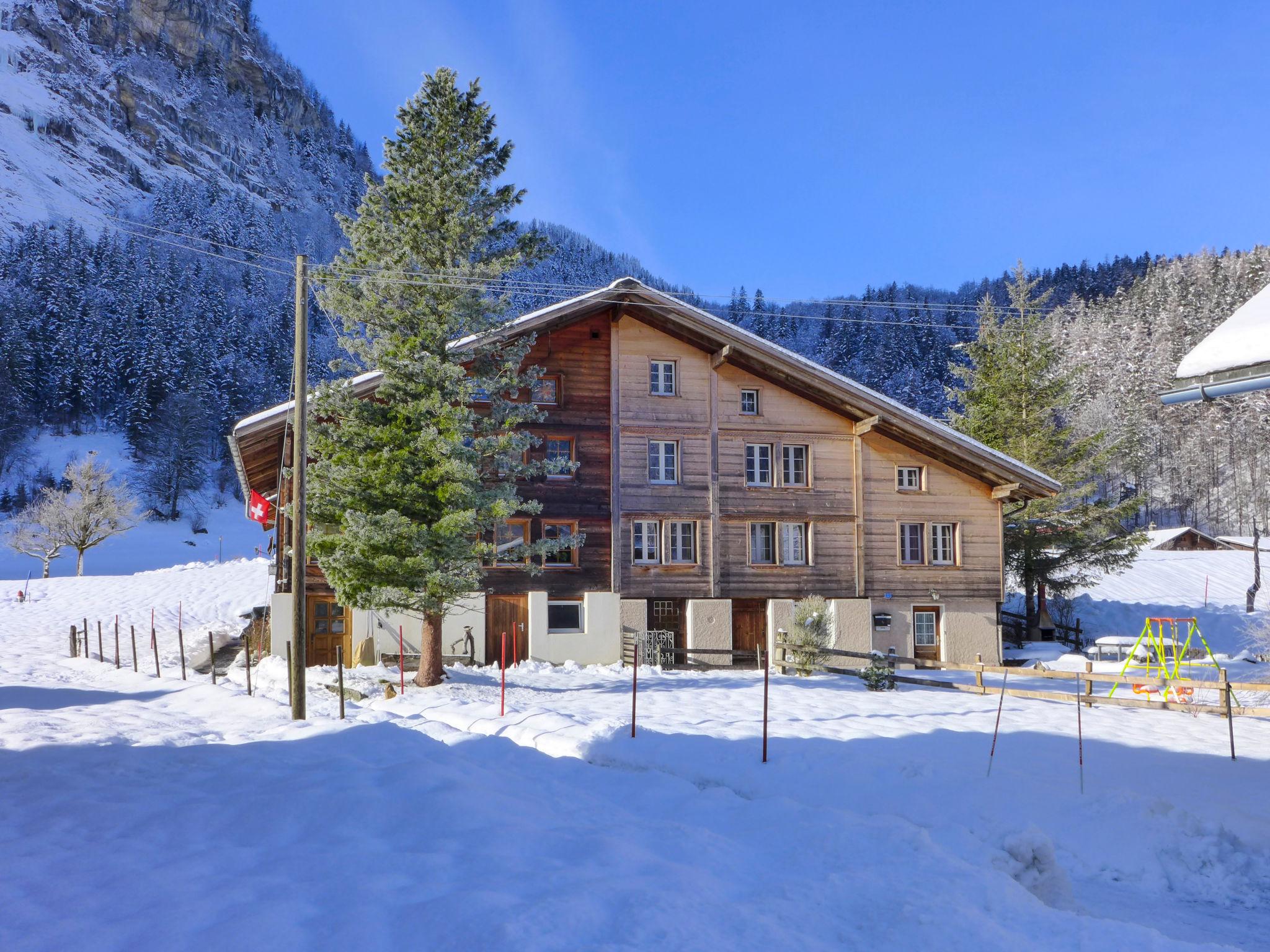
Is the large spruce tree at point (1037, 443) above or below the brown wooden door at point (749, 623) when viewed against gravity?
above

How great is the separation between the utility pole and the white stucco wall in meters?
15.7

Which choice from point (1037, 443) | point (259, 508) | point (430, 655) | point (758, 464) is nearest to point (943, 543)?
point (758, 464)

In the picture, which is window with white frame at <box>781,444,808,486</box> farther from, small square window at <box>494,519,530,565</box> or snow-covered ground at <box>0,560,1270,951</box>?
snow-covered ground at <box>0,560,1270,951</box>

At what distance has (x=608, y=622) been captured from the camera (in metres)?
28.4

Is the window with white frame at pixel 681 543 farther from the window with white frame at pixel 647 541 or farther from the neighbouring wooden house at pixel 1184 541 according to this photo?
the neighbouring wooden house at pixel 1184 541

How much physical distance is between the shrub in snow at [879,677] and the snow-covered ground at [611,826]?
3097 mm

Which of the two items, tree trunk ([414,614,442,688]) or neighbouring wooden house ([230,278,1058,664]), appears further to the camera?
neighbouring wooden house ([230,278,1058,664])

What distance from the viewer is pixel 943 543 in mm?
32000

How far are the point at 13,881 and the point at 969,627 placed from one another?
3091 cm

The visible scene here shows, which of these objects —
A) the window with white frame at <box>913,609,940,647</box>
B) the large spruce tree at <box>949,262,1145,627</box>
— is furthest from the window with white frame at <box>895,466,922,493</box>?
the large spruce tree at <box>949,262,1145,627</box>

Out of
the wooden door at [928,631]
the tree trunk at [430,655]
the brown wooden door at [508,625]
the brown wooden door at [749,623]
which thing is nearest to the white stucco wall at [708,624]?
the brown wooden door at [749,623]

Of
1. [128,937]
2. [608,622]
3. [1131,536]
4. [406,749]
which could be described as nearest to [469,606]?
[608,622]

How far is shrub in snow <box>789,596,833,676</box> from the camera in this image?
1015 inches

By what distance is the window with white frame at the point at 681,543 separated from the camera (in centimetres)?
2948
